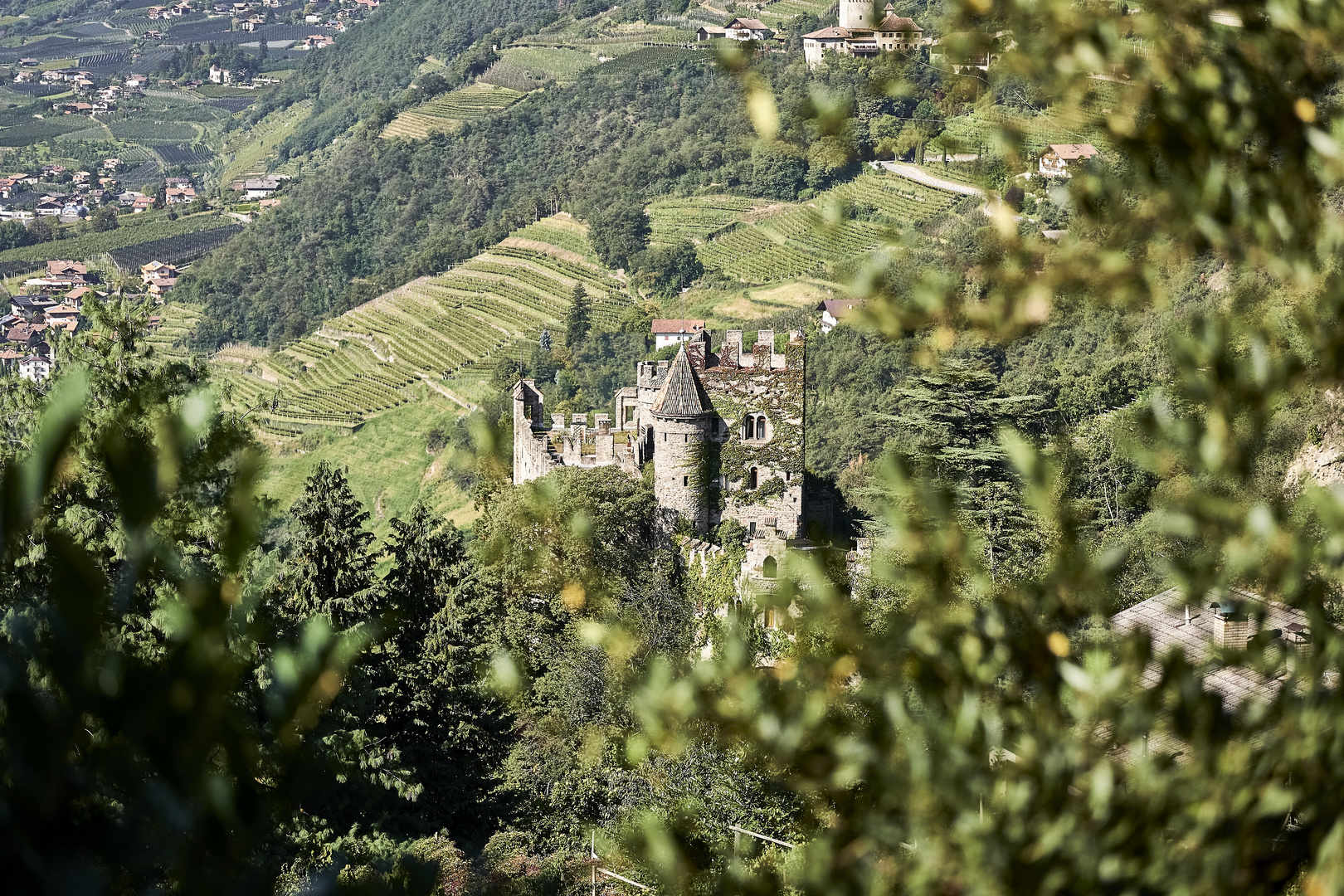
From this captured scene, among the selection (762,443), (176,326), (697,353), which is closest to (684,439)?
(762,443)

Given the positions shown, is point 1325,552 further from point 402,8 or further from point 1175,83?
point 402,8

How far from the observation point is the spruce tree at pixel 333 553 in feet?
52.0

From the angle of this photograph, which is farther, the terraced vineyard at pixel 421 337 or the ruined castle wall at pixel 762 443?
the terraced vineyard at pixel 421 337

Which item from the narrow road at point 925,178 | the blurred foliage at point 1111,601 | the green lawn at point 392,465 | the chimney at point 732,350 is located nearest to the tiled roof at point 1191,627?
the blurred foliage at point 1111,601

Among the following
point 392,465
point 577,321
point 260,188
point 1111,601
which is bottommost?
point 260,188

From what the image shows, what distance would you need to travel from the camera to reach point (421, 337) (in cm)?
6162

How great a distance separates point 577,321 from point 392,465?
42.5ft

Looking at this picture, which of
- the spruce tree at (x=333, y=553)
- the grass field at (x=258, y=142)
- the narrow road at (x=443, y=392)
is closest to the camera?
the spruce tree at (x=333, y=553)

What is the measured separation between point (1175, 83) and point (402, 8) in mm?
164181

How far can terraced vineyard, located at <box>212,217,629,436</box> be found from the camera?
183ft

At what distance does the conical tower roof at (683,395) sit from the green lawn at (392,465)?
1549cm

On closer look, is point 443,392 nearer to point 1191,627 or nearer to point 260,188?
point 1191,627

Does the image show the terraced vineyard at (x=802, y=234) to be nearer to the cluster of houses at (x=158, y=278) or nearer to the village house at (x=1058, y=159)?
the village house at (x=1058, y=159)

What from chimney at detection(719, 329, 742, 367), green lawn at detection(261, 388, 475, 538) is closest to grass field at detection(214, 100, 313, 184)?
green lawn at detection(261, 388, 475, 538)
